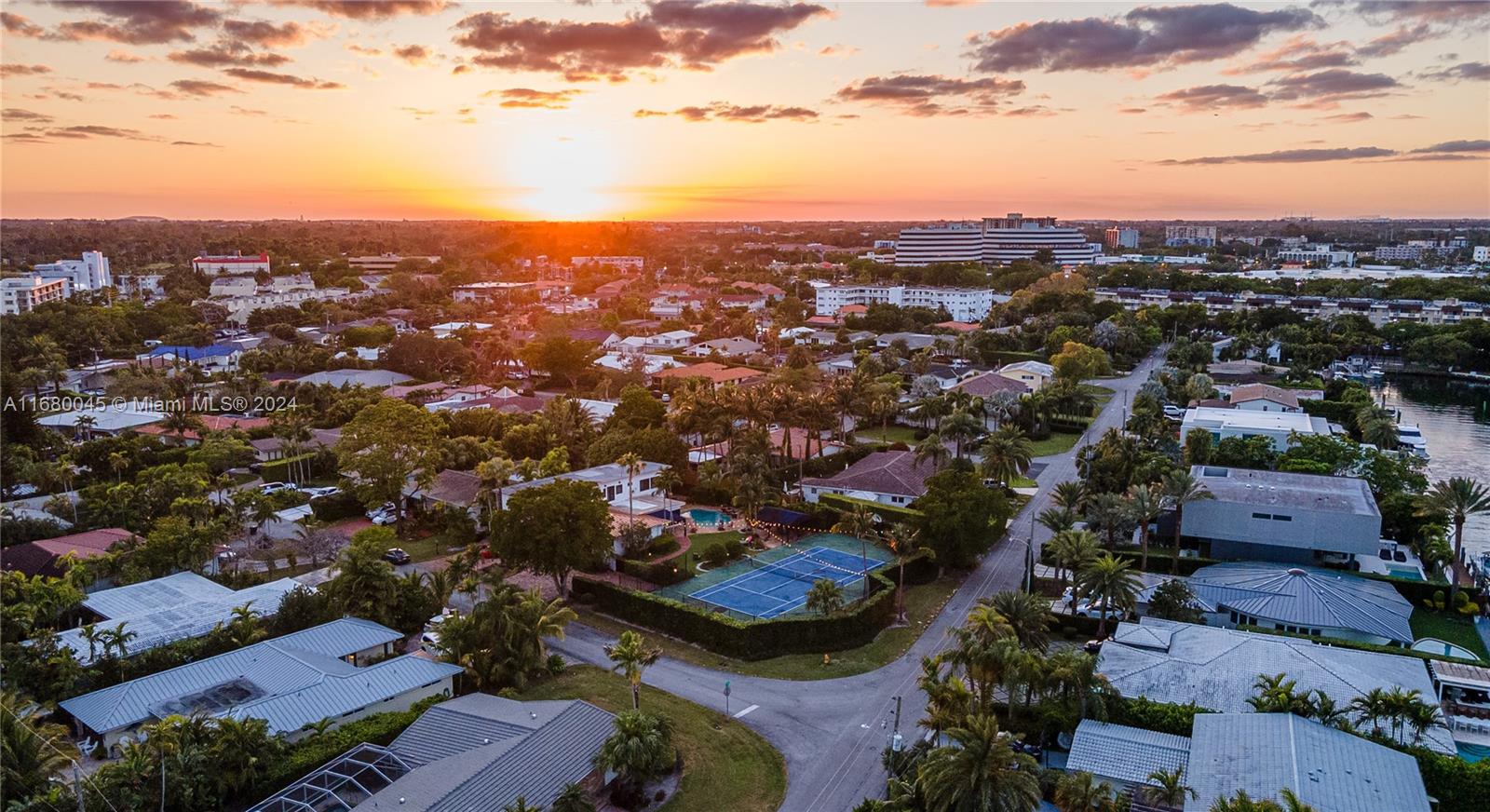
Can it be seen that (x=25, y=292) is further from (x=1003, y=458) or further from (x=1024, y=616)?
(x=1024, y=616)

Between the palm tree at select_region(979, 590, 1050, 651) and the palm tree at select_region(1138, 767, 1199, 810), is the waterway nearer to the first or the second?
the palm tree at select_region(979, 590, 1050, 651)

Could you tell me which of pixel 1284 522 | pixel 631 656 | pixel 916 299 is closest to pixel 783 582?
pixel 631 656

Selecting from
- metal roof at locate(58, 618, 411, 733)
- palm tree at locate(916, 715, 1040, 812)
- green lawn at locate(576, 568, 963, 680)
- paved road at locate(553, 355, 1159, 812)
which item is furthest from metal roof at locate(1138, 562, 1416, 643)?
metal roof at locate(58, 618, 411, 733)

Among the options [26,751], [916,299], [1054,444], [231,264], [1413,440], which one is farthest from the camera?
[231,264]

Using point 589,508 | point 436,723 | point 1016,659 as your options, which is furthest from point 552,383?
point 1016,659

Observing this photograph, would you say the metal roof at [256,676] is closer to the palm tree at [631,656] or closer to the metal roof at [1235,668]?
the palm tree at [631,656]

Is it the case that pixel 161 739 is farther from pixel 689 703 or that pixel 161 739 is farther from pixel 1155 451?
pixel 1155 451

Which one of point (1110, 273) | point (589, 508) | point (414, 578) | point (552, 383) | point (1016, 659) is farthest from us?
point (1110, 273)
